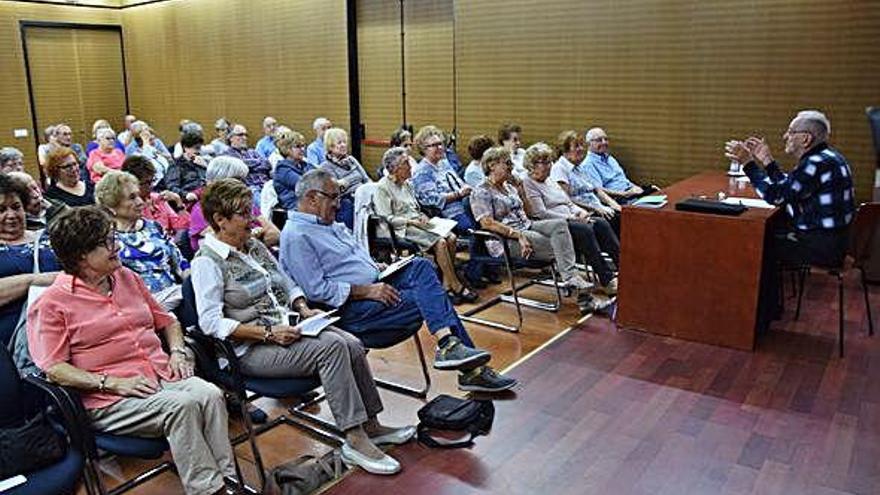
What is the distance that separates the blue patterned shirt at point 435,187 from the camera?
5547 mm

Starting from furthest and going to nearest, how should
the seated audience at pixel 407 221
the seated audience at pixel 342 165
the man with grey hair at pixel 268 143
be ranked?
the man with grey hair at pixel 268 143
the seated audience at pixel 342 165
the seated audience at pixel 407 221

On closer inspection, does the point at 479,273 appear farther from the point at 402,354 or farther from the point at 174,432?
the point at 174,432

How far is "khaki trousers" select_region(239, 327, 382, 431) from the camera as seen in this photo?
2.73 meters

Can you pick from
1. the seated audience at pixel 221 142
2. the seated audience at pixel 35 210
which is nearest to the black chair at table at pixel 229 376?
the seated audience at pixel 35 210

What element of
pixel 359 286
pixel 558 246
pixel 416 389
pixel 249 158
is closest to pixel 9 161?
pixel 249 158

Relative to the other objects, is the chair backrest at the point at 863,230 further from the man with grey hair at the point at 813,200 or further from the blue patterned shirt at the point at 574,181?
the blue patterned shirt at the point at 574,181

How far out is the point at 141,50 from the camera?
36.4 ft

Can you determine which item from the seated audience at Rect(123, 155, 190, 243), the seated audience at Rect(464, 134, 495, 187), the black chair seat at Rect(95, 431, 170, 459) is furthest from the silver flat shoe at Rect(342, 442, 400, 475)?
the seated audience at Rect(464, 134, 495, 187)

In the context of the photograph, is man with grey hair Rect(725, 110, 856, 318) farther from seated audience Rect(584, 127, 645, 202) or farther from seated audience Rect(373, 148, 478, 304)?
seated audience Rect(373, 148, 478, 304)

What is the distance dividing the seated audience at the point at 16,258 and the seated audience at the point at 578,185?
375cm

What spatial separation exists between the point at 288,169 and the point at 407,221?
4.30 ft

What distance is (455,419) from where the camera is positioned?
10.2 feet

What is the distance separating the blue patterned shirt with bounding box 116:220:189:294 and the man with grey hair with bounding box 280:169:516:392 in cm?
54

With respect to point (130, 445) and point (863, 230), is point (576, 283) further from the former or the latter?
point (130, 445)
